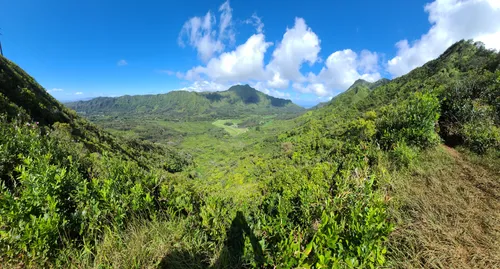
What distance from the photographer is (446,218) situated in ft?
10.2

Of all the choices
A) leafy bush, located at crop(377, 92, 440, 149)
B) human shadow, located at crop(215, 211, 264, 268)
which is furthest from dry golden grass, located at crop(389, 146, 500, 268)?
leafy bush, located at crop(377, 92, 440, 149)

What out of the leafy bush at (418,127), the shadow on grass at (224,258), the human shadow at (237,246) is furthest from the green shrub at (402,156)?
the shadow on grass at (224,258)

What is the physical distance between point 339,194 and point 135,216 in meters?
3.88

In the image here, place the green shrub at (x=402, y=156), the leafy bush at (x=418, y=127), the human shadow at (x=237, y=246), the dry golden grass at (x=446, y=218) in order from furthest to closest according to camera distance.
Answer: the leafy bush at (x=418, y=127), the green shrub at (x=402, y=156), the human shadow at (x=237, y=246), the dry golden grass at (x=446, y=218)

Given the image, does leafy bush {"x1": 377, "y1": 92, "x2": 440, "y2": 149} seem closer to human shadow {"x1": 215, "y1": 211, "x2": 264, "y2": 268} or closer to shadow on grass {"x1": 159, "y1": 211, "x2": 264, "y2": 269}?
human shadow {"x1": 215, "y1": 211, "x2": 264, "y2": 268}

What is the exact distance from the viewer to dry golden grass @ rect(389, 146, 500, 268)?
2.59 metres

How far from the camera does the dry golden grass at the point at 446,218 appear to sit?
8.48 feet

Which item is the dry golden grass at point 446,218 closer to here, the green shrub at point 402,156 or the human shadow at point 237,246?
the green shrub at point 402,156

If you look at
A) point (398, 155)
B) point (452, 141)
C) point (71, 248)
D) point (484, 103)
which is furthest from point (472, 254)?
point (484, 103)

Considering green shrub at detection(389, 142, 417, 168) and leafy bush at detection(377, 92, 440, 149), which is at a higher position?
leafy bush at detection(377, 92, 440, 149)

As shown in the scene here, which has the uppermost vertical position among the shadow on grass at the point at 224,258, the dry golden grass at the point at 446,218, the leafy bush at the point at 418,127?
the leafy bush at the point at 418,127

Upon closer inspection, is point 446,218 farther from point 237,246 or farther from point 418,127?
point 418,127

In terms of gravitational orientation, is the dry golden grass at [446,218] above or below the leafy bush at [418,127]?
below

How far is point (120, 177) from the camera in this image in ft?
13.6
